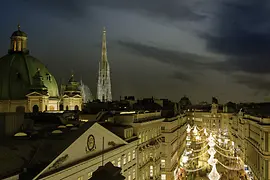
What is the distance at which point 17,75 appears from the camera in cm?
7438

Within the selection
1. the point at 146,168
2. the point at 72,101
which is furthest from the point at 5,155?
the point at 72,101

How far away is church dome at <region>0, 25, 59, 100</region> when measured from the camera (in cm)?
7331

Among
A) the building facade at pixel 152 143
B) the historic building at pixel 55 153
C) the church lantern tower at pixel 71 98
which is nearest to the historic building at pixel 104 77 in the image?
the church lantern tower at pixel 71 98

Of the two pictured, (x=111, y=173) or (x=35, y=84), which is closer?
(x=111, y=173)

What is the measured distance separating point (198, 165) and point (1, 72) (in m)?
62.0

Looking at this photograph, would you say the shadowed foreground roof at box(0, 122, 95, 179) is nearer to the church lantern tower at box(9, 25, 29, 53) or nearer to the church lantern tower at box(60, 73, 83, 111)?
the church lantern tower at box(60, 73, 83, 111)

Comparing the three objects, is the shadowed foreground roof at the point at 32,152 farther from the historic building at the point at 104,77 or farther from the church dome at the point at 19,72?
the historic building at the point at 104,77

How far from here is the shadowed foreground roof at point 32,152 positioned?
19.8 meters

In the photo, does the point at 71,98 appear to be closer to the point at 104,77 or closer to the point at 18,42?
the point at 18,42

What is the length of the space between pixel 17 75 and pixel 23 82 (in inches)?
82.8

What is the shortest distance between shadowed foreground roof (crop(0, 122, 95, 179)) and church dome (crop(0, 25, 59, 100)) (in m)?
50.4

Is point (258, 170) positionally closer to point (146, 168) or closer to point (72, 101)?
point (146, 168)

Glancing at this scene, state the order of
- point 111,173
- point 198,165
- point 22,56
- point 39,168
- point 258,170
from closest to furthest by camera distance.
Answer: point 111,173 → point 39,168 → point 258,170 → point 22,56 → point 198,165

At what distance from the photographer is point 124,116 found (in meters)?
46.8
